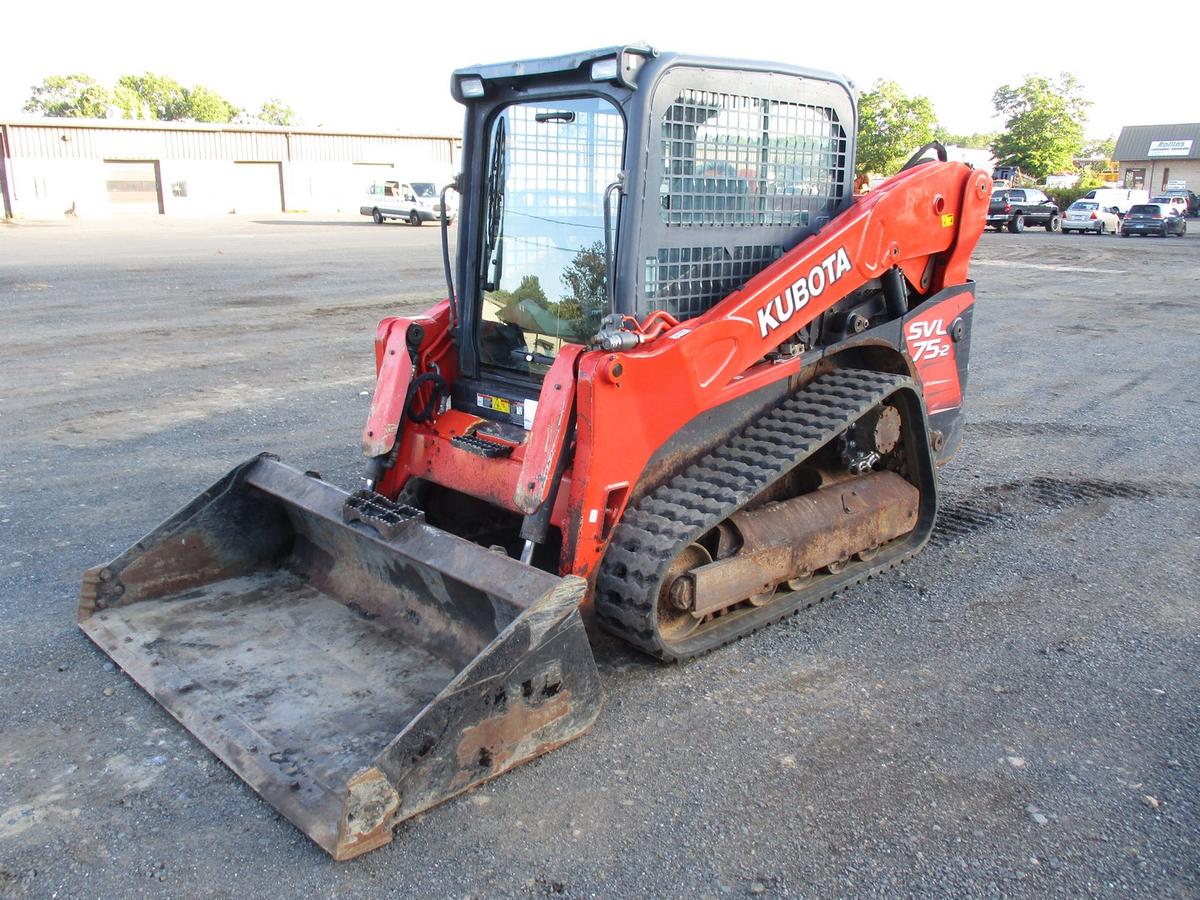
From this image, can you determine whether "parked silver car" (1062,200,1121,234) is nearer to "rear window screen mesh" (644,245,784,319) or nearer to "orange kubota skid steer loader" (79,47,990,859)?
"orange kubota skid steer loader" (79,47,990,859)

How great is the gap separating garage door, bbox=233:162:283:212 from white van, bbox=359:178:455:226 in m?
12.8

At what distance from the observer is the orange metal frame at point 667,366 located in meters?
4.07

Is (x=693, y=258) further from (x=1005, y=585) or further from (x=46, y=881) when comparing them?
(x=46, y=881)

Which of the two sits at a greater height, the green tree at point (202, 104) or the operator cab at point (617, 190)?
the green tree at point (202, 104)

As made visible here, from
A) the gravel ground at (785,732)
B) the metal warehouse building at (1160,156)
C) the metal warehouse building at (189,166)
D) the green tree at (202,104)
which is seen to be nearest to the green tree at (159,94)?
the green tree at (202,104)

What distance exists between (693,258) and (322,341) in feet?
27.4

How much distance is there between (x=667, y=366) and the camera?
13.8 ft

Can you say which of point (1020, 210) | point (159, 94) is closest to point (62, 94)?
point (159, 94)

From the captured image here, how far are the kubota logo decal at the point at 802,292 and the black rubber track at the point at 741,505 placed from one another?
48cm

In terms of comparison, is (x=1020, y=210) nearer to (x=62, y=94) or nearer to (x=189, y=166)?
(x=189, y=166)

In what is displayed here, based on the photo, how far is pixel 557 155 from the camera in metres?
4.68

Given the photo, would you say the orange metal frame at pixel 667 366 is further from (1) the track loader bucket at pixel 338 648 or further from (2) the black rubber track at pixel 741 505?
(1) the track loader bucket at pixel 338 648

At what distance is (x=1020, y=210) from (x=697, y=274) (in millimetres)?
34544

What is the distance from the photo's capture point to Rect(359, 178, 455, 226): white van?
121ft
